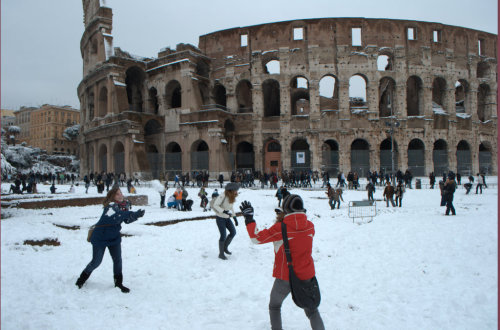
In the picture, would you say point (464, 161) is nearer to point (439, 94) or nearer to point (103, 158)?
point (439, 94)

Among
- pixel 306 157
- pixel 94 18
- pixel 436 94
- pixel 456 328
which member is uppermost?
pixel 94 18

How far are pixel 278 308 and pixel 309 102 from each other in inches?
1312

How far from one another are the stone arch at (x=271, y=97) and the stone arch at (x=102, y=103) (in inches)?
720

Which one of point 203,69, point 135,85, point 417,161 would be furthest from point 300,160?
point 135,85

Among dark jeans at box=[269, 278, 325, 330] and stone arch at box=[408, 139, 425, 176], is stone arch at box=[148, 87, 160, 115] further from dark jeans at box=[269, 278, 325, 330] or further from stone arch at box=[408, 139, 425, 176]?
dark jeans at box=[269, 278, 325, 330]

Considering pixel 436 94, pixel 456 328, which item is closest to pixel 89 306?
pixel 456 328

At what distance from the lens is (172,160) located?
3509cm

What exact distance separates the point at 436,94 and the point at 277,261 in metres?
43.5

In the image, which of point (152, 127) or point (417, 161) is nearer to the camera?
point (417, 161)

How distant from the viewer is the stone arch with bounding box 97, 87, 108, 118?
1474 inches

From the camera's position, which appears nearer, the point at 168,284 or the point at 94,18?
the point at 168,284

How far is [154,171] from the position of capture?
3581 centimetres

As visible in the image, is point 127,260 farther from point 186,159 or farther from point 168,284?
point 186,159

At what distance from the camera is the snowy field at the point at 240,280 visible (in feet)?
15.2
